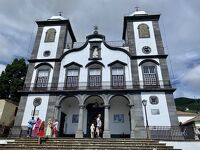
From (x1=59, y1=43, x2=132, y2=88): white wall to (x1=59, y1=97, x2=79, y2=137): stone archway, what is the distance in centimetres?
230

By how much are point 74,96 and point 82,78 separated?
84.8 inches

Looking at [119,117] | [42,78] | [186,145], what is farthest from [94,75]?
[186,145]

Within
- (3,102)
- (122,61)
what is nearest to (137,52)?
(122,61)

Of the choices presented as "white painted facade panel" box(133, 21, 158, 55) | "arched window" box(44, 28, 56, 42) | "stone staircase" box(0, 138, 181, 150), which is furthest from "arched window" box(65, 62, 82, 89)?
"stone staircase" box(0, 138, 181, 150)

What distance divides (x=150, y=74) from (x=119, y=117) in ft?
17.4

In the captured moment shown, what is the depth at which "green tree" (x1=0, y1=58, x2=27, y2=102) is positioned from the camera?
85.3 ft

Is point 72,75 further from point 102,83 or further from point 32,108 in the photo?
point 32,108

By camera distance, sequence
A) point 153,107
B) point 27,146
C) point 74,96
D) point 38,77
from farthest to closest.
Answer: point 38,77 < point 74,96 < point 153,107 < point 27,146

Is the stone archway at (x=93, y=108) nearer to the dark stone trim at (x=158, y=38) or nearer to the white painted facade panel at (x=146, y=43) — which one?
the white painted facade panel at (x=146, y=43)

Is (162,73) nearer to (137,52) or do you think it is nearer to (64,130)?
(137,52)

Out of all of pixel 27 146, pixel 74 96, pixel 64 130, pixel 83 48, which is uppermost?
pixel 83 48

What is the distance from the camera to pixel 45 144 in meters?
12.7

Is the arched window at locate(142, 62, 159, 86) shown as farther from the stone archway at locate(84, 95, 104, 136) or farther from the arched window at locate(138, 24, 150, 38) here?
the stone archway at locate(84, 95, 104, 136)

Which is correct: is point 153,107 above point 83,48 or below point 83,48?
below
